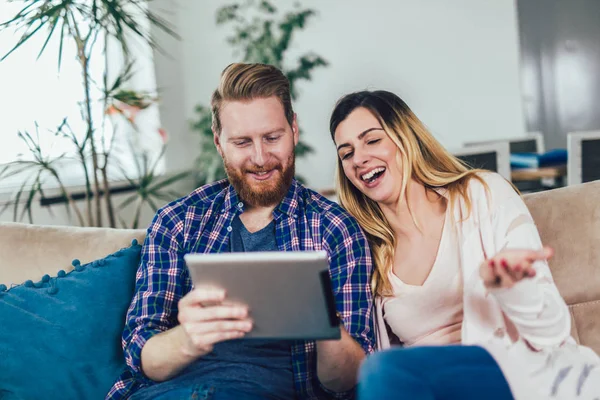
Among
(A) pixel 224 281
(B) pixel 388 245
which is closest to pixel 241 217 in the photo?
(B) pixel 388 245

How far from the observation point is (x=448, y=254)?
1480mm

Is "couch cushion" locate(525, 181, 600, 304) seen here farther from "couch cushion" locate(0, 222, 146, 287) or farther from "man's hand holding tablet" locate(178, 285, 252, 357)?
"couch cushion" locate(0, 222, 146, 287)

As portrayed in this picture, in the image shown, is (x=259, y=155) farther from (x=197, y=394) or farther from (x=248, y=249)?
(x=197, y=394)

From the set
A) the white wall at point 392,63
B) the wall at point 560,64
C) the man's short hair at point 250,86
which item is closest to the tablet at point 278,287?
the man's short hair at point 250,86

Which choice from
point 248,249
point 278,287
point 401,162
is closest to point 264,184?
point 248,249

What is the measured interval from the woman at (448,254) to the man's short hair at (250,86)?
0.15m

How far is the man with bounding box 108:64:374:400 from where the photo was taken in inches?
54.6

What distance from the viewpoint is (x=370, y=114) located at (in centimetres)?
157

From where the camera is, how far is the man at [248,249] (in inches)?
54.6

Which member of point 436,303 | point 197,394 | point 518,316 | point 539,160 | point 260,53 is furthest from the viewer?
point 260,53

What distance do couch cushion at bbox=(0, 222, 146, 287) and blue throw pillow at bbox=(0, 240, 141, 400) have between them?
96 mm

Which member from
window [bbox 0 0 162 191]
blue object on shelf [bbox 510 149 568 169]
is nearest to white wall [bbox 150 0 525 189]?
window [bbox 0 0 162 191]

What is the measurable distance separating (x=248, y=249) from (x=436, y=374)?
2.51 ft

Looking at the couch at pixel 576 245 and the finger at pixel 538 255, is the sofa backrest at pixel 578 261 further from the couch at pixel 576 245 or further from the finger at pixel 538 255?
the finger at pixel 538 255
